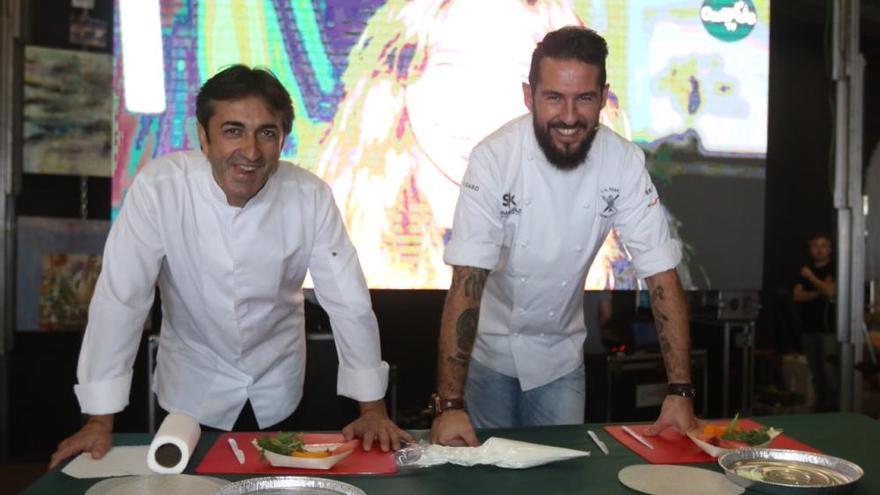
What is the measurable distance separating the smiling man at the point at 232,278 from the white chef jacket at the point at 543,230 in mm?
356

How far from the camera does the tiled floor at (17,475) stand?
10.5 feet

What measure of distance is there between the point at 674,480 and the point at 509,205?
936 mm

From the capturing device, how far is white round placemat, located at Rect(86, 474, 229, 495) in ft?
4.35

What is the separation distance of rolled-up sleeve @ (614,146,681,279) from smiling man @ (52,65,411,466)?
718 millimetres

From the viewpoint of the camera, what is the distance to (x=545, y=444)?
1656 millimetres

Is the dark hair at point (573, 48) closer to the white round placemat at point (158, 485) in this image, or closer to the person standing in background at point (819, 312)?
the white round placemat at point (158, 485)

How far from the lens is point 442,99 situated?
363 cm

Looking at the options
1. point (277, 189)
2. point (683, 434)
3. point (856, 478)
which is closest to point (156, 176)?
point (277, 189)

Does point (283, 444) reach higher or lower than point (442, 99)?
lower

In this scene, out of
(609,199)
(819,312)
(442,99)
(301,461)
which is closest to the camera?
(301,461)

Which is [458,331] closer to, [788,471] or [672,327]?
[672,327]

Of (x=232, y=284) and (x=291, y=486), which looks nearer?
(x=291, y=486)

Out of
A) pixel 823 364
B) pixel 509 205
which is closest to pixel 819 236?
pixel 823 364

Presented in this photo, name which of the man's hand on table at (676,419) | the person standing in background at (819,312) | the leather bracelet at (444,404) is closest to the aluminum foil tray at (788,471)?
the man's hand on table at (676,419)
